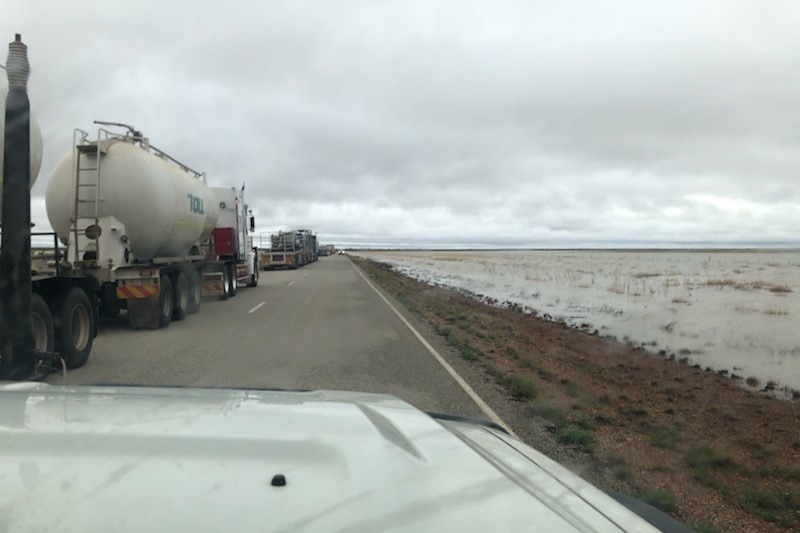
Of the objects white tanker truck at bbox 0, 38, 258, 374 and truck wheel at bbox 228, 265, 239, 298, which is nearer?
white tanker truck at bbox 0, 38, 258, 374

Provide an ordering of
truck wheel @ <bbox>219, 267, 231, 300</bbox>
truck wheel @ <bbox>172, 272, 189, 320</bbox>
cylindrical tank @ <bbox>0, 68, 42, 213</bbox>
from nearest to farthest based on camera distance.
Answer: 1. cylindrical tank @ <bbox>0, 68, 42, 213</bbox>
2. truck wheel @ <bbox>172, 272, 189, 320</bbox>
3. truck wheel @ <bbox>219, 267, 231, 300</bbox>

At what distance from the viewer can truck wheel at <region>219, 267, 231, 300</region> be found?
65.7 ft

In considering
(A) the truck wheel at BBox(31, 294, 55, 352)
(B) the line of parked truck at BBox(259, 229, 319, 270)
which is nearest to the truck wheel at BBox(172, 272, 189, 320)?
(A) the truck wheel at BBox(31, 294, 55, 352)

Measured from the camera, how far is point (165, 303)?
536 inches

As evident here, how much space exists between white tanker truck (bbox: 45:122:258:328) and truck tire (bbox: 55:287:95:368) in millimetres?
1344

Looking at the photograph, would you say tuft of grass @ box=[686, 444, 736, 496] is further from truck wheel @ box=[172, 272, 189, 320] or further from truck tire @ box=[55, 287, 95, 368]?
truck wheel @ box=[172, 272, 189, 320]

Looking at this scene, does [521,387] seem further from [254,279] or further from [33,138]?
[254,279]

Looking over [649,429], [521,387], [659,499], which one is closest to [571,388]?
[521,387]

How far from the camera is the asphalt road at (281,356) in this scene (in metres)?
7.84

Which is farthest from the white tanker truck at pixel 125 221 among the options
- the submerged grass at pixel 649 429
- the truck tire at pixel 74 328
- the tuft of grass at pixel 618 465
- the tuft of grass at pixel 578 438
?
the tuft of grass at pixel 618 465

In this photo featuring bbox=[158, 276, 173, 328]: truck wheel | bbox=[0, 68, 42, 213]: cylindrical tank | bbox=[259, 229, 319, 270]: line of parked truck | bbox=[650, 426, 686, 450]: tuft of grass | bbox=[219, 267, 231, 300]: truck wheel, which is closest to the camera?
bbox=[650, 426, 686, 450]: tuft of grass

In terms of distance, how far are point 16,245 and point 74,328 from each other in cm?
377

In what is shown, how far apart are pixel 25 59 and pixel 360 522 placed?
532 centimetres

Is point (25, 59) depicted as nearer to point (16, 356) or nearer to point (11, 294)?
→ point (11, 294)
